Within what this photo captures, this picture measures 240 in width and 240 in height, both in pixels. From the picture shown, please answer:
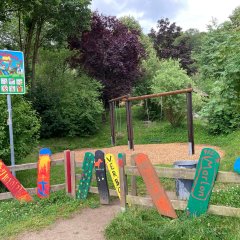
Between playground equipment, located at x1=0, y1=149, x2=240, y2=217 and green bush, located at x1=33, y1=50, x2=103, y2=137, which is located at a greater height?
green bush, located at x1=33, y1=50, x2=103, y2=137

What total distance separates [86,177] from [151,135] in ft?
39.1

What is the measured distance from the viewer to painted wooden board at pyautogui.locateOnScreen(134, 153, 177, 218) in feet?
15.4

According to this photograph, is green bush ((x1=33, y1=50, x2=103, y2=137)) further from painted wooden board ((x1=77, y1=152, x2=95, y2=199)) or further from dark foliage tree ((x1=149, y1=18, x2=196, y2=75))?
dark foliage tree ((x1=149, y1=18, x2=196, y2=75))

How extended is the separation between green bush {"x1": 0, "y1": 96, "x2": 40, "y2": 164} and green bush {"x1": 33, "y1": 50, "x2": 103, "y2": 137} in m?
8.33

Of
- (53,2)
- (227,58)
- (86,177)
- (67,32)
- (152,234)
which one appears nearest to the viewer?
(152,234)

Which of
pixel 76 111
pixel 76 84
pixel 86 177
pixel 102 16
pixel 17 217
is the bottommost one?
pixel 17 217

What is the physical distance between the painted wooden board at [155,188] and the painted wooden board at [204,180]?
1.08ft

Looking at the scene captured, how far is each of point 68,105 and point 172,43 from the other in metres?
24.2

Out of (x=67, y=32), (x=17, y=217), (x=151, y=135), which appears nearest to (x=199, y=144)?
(x=151, y=135)

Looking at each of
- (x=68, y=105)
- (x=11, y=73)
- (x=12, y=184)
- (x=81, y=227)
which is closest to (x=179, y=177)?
(x=81, y=227)

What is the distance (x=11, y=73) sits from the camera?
22.9ft

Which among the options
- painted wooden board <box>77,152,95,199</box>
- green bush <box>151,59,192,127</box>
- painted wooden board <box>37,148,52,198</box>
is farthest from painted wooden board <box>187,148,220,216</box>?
green bush <box>151,59,192,127</box>

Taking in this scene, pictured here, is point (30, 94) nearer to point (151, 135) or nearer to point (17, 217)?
point (151, 135)

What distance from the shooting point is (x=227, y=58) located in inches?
222
